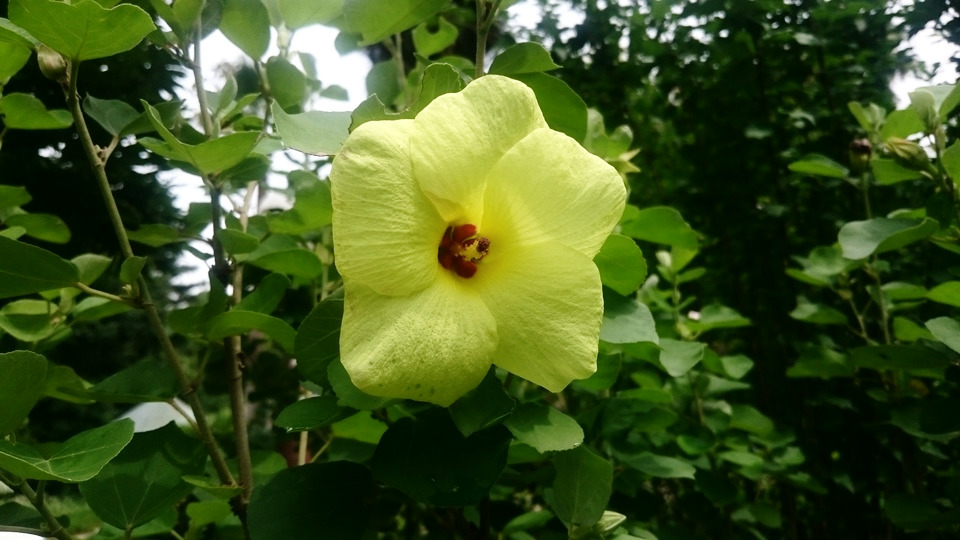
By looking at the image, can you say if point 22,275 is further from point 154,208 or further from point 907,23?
point 154,208

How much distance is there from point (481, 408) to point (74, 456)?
0.35 metres

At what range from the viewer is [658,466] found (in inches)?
38.5

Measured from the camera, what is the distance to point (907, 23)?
4.77 feet

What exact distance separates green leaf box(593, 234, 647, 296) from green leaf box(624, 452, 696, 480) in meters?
0.37

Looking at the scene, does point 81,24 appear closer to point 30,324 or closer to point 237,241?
point 237,241

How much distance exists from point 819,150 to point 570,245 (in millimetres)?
1448

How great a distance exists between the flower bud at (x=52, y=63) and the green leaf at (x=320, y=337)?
1.18 ft

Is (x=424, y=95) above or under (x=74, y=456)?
above

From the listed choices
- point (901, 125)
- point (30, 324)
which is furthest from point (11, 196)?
point (901, 125)

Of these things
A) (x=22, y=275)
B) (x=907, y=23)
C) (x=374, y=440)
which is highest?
(x=22, y=275)

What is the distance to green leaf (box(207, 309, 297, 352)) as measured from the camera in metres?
0.71

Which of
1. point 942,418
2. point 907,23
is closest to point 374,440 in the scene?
point 942,418

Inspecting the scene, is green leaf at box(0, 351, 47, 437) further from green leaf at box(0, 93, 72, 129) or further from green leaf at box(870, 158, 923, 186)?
green leaf at box(870, 158, 923, 186)

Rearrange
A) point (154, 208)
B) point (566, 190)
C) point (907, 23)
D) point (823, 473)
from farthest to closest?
point (154, 208) → point (823, 473) → point (907, 23) → point (566, 190)
